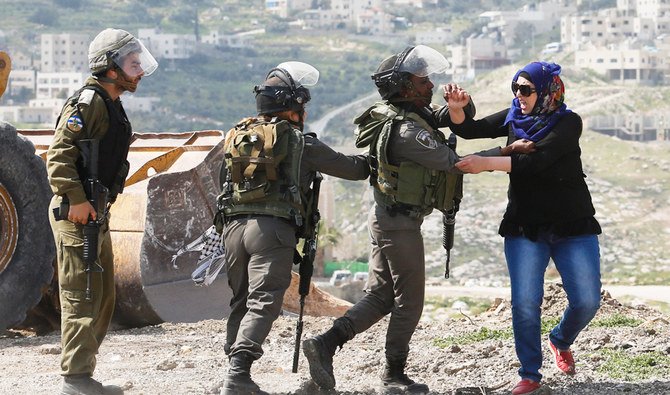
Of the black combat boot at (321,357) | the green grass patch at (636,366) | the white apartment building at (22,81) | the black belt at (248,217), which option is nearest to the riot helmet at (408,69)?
the black belt at (248,217)

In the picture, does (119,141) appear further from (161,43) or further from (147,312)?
(161,43)

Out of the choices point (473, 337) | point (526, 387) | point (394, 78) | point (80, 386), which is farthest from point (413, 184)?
point (473, 337)

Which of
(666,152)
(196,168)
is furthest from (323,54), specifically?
(196,168)

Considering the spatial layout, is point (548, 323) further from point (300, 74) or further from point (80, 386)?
point (80, 386)

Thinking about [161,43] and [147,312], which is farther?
[161,43]

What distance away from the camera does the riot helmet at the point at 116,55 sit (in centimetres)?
778

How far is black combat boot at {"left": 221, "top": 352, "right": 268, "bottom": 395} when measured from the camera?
24.4 feet

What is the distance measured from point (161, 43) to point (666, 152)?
7048 centimetres

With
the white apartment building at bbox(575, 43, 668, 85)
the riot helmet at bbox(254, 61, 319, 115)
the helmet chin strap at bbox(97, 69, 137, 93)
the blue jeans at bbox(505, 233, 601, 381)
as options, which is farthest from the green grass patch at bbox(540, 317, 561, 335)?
the white apartment building at bbox(575, 43, 668, 85)

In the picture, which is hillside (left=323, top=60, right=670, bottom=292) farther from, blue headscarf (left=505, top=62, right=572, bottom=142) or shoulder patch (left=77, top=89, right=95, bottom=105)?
shoulder patch (left=77, top=89, right=95, bottom=105)

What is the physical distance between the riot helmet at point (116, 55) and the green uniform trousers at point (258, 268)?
3.17 ft

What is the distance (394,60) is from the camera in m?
8.15

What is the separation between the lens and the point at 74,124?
24.7ft

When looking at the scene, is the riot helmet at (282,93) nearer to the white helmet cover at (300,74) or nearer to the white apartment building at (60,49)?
the white helmet cover at (300,74)
